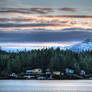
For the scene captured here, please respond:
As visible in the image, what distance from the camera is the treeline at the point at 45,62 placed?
178m

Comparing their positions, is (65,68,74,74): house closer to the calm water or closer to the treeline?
the treeline

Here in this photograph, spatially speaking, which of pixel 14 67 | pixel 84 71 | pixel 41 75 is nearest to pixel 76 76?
pixel 84 71

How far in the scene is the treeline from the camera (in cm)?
17850

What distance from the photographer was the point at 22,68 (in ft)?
589

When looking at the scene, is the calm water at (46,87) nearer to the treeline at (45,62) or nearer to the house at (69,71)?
the house at (69,71)

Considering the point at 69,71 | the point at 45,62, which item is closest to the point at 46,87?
the point at 69,71

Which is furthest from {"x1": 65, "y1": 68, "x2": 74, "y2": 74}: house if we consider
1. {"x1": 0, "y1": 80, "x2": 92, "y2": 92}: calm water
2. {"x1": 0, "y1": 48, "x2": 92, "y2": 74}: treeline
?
{"x1": 0, "y1": 80, "x2": 92, "y2": 92}: calm water

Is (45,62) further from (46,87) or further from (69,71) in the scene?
(46,87)

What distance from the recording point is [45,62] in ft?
606

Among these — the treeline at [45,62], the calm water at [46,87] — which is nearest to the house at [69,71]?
the treeline at [45,62]

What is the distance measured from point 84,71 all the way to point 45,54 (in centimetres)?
2131

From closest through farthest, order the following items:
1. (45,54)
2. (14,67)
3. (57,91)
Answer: (57,91), (14,67), (45,54)

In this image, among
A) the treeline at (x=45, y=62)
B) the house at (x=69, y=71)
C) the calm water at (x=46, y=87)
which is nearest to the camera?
the calm water at (x=46, y=87)

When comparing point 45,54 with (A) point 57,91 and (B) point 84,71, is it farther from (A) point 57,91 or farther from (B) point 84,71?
(A) point 57,91
